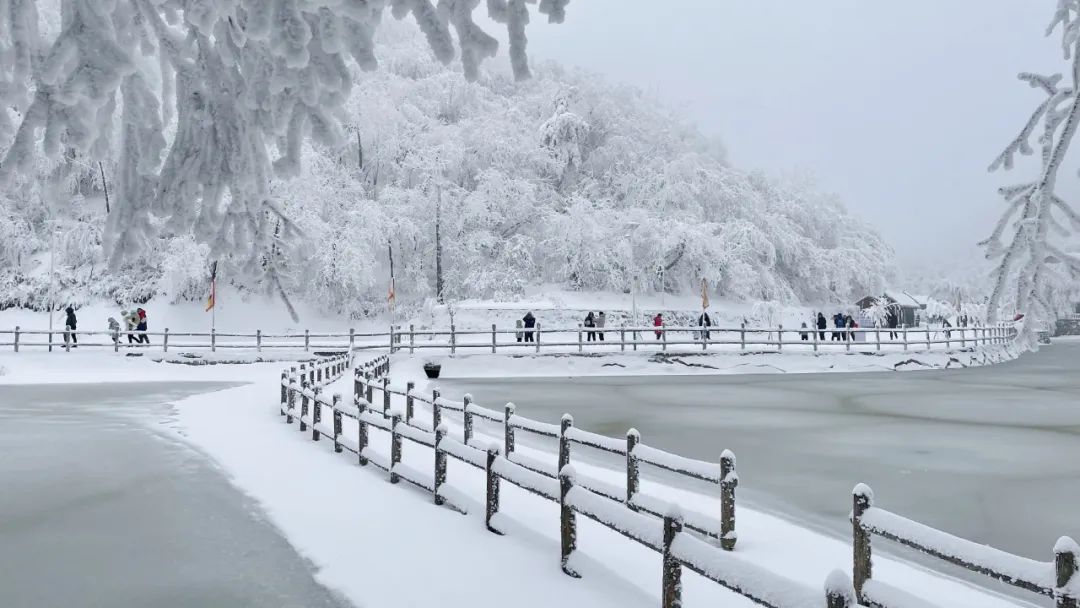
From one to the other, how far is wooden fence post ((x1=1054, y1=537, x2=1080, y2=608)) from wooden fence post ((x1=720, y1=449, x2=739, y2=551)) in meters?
3.44

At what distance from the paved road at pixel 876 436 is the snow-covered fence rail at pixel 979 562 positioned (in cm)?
366

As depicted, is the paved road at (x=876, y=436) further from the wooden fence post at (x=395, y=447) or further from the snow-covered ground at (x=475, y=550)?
the wooden fence post at (x=395, y=447)

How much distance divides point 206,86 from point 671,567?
456cm

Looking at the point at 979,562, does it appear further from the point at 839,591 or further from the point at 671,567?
the point at 671,567

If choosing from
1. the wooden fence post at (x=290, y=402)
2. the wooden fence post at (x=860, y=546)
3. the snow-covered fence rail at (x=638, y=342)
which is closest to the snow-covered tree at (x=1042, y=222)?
the wooden fence post at (x=860, y=546)

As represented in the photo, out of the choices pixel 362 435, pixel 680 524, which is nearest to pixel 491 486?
pixel 680 524

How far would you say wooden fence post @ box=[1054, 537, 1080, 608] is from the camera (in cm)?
322

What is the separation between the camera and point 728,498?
22.5ft

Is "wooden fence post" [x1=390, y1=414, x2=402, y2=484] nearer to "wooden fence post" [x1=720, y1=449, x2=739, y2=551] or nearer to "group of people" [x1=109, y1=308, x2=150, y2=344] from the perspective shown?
"wooden fence post" [x1=720, y1=449, x2=739, y2=551]

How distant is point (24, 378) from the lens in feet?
80.7

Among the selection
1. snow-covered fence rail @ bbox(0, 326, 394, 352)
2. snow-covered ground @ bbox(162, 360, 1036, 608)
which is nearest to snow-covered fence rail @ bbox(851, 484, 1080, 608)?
snow-covered ground @ bbox(162, 360, 1036, 608)

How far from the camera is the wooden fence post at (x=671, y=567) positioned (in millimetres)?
4879

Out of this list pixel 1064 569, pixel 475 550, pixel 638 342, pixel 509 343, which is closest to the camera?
pixel 1064 569

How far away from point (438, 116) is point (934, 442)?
153 feet
